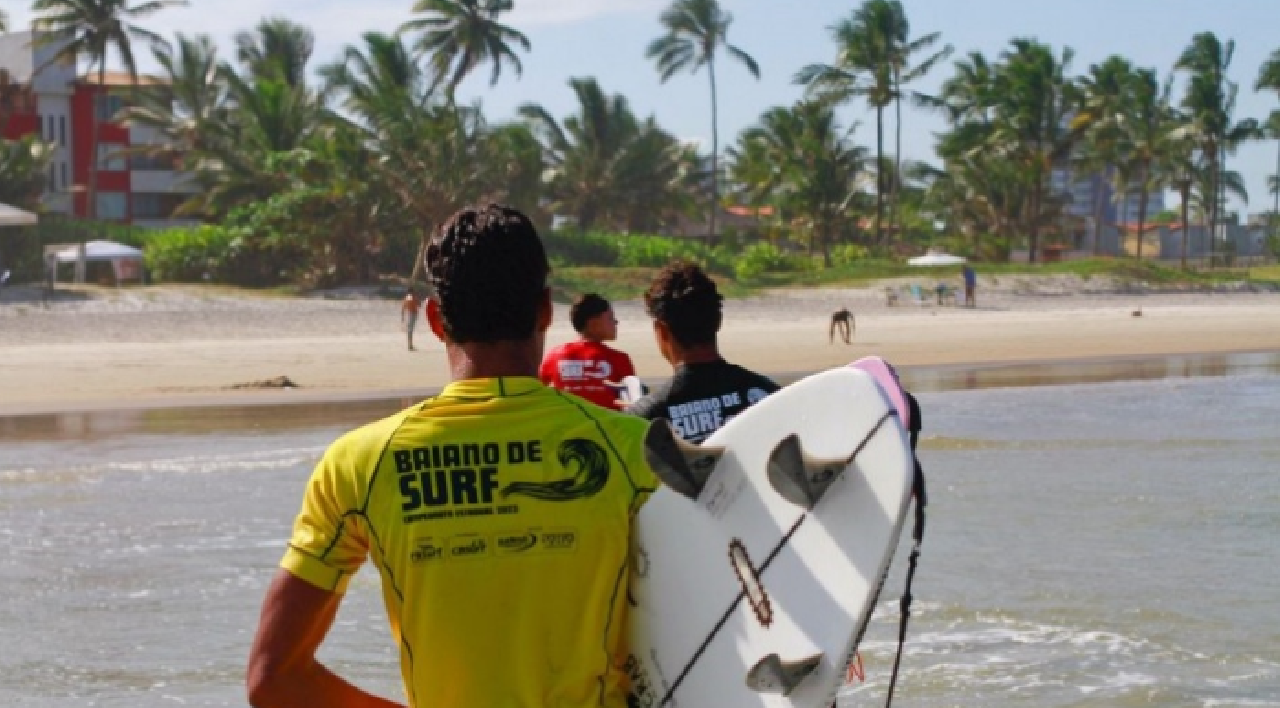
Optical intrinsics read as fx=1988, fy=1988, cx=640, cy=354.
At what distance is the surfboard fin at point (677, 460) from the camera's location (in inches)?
106

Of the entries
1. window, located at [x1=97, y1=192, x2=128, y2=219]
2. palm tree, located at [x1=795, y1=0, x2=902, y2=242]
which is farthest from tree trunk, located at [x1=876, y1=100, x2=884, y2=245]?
window, located at [x1=97, y1=192, x2=128, y2=219]

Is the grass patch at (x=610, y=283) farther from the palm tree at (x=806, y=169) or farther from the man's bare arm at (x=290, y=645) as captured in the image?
the man's bare arm at (x=290, y=645)

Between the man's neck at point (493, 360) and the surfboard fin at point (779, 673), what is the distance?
52 centimetres

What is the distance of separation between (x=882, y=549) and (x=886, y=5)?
66.8m

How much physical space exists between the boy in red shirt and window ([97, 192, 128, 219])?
6357 centimetres

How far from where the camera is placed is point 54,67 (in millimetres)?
69375

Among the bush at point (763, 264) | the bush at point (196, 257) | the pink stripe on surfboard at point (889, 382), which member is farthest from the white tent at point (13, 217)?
the pink stripe on surfboard at point (889, 382)

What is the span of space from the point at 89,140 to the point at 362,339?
40.1 metres

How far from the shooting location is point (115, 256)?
144 feet

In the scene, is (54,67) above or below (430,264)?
above

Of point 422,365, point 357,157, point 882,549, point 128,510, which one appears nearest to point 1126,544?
point 128,510

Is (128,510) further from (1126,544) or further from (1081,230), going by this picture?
(1081,230)

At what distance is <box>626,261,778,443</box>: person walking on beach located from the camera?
4.75 meters

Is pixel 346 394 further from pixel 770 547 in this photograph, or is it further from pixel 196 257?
pixel 770 547
